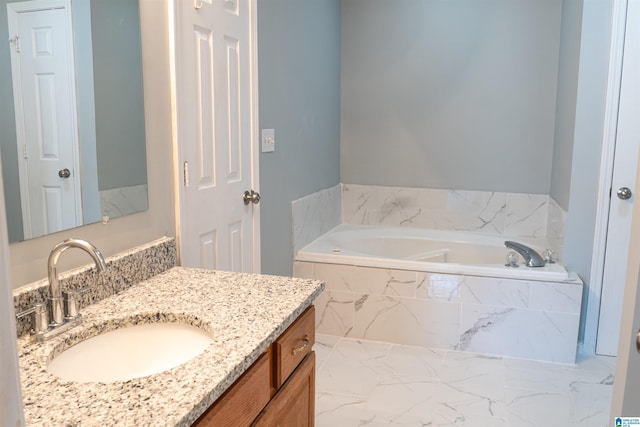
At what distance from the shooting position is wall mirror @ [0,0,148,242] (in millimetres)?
1256

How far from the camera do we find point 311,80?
343 cm

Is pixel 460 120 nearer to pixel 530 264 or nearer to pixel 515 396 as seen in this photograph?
pixel 530 264

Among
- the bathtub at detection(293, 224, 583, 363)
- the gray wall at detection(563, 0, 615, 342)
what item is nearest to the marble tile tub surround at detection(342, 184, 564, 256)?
the gray wall at detection(563, 0, 615, 342)

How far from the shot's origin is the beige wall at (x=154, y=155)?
1593 millimetres

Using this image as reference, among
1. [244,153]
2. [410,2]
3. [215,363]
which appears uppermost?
[410,2]

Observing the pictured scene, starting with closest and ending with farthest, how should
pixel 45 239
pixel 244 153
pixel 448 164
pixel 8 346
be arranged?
pixel 8 346
pixel 45 239
pixel 244 153
pixel 448 164

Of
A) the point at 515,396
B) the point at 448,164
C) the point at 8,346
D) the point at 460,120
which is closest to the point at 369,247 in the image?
the point at 448,164

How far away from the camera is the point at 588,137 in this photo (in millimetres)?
2961

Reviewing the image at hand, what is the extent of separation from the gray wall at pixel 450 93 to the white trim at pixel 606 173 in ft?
2.62

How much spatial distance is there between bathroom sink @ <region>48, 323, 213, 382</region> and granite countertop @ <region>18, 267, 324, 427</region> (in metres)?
0.02

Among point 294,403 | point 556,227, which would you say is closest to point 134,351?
point 294,403

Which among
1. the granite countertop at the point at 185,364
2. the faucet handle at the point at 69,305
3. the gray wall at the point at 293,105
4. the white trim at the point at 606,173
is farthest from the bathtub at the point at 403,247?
the faucet handle at the point at 69,305

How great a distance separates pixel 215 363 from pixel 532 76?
331 cm

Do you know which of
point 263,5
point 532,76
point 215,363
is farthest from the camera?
point 532,76
